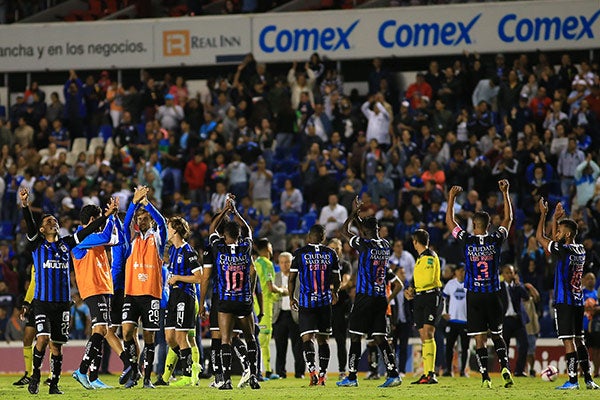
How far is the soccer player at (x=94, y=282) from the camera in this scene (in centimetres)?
1827

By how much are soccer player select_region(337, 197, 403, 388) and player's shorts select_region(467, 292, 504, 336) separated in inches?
61.9

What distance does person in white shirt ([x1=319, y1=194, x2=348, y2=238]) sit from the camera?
28688 millimetres

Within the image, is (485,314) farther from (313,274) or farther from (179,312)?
(179,312)

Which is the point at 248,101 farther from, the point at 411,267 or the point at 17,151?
the point at 411,267

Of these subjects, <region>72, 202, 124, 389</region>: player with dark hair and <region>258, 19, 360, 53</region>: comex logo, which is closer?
<region>72, 202, 124, 389</region>: player with dark hair

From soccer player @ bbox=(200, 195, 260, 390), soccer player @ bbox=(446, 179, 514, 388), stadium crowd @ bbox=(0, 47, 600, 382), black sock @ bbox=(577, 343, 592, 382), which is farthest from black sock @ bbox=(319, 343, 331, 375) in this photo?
stadium crowd @ bbox=(0, 47, 600, 382)

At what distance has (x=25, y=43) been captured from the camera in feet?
121

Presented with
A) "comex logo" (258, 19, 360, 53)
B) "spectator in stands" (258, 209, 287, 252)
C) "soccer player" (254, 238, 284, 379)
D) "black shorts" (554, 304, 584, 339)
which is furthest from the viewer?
"comex logo" (258, 19, 360, 53)

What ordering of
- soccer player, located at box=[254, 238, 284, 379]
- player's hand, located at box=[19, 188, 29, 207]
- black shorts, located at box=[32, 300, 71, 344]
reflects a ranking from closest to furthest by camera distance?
player's hand, located at box=[19, 188, 29, 207], black shorts, located at box=[32, 300, 71, 344], soccer player, located at box=[254, 238, 284, 379]

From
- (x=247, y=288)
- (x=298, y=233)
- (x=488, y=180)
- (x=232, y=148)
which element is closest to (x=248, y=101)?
(x=232, y=148)

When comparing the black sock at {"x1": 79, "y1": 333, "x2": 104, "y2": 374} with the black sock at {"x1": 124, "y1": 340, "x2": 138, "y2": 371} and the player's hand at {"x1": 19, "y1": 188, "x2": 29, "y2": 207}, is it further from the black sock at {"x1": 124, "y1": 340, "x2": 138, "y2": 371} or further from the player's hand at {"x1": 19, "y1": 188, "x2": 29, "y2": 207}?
the player's hand at {"x1": 19, "y1": 188, "x2": 29, "y2": 207}

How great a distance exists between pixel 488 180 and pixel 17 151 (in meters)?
13.1

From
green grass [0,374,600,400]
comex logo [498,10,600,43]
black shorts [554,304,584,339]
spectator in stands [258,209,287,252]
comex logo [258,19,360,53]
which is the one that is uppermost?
comex logo [258,19,360,53]

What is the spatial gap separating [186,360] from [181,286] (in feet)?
3.99
